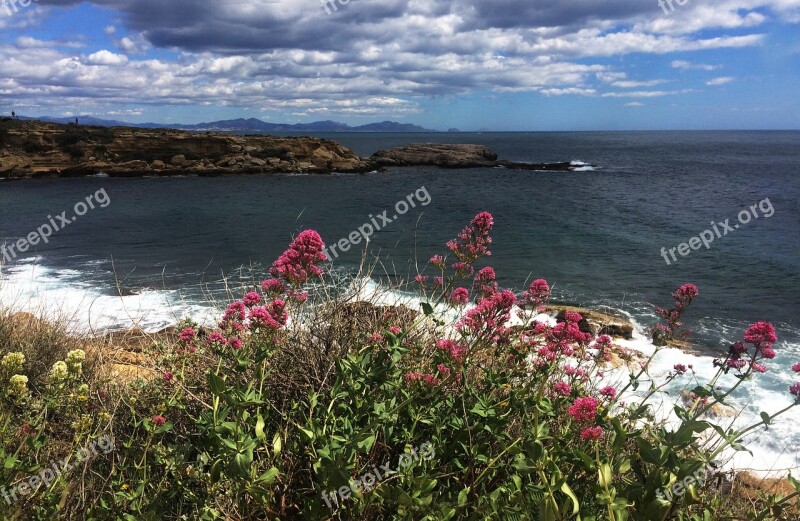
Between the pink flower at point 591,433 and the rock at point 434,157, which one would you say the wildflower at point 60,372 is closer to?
the pink flower at point 591,433

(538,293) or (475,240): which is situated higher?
(475,240)

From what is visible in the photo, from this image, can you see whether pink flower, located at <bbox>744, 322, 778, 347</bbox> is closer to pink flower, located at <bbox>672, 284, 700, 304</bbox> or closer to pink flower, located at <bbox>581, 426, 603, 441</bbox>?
pink flower, located at <bbox>672, 284, 700, 304</bbox>

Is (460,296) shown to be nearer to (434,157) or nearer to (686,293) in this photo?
(686,293)

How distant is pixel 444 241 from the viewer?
25.1 metres

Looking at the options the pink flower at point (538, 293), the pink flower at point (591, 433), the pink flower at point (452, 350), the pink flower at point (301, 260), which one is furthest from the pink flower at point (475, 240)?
the pink flower at point (591, 433)

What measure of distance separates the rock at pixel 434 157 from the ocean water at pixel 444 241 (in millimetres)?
18310

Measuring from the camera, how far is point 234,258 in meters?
22.1

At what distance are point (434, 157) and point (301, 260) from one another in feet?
235

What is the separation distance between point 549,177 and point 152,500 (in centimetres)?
5880

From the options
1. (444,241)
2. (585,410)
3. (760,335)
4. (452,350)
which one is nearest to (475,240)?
(452,350)

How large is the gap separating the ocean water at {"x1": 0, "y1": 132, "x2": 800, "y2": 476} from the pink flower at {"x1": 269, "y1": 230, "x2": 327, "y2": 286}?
72.1 inches

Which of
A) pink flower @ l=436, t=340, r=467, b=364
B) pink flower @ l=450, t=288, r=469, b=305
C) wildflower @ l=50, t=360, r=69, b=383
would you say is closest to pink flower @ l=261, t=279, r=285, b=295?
pink flower @ l=436, t=340, r=467, b=364

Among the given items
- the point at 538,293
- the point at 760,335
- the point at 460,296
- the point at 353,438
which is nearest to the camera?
the point at 353,438

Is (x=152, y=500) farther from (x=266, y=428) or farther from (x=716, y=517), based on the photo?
(x=716, y=517)
